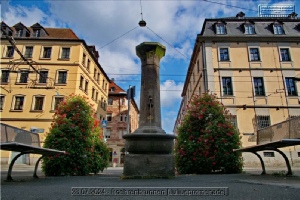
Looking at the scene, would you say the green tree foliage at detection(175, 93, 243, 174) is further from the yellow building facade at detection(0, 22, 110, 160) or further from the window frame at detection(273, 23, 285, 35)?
the yellow building facade at detection(0, 22, 110, 160)

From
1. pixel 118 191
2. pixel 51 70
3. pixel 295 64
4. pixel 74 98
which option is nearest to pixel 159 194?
pixel 118 191

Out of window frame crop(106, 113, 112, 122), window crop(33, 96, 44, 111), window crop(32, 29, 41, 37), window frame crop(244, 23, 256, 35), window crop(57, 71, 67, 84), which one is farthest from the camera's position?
window frame crop(106, 113, 112, 122)

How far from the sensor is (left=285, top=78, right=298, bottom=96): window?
19.3 metres

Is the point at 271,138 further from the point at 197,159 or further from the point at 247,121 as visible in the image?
the point at 247,121

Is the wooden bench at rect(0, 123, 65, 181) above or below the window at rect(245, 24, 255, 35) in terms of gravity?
below

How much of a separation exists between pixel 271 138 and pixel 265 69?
608 inches

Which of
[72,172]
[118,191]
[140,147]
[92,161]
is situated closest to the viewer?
[118,191]

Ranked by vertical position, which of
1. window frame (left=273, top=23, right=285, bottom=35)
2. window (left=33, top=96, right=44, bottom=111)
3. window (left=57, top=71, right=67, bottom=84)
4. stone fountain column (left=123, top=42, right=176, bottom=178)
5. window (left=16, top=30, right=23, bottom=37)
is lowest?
stone fountain column (left=123, top=42, right=176, bottom=178)

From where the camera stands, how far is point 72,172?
7207 millimetres

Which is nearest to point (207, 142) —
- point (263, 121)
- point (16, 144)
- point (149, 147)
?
point (149, 147)

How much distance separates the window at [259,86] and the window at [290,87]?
7.22ft

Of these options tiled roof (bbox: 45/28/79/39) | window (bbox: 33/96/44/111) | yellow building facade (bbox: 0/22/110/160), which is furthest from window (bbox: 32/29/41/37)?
window (bbox: 33/96/44/111)

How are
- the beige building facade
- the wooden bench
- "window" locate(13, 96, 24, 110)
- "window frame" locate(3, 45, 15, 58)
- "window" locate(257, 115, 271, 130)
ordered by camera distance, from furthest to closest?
the beige building facade
"window frame" locate(3, 45, 15, 58)
"window" locate(13, 96, 24, 110)
"window" locate(257, 115, 271, 130)
the wooden bench

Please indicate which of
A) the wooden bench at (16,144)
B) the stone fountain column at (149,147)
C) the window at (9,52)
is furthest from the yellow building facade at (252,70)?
the window at (9,52)
